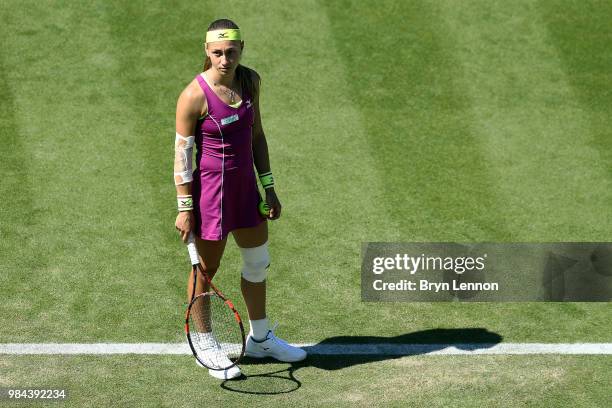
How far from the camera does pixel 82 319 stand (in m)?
10.3

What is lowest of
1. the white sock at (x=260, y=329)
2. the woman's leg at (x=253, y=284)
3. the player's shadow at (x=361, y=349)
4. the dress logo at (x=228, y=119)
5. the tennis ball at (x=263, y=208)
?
the player's shadow at (x=361, y=349)

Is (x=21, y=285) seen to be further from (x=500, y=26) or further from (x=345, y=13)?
(x=500, y=26)

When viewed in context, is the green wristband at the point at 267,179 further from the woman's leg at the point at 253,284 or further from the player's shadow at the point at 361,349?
the player's shadow at the point at 361,349

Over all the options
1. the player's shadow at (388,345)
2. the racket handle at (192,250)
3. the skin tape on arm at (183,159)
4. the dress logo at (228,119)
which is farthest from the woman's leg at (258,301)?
the dress logo at (228,119)

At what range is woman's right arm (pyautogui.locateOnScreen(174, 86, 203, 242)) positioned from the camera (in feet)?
29.5

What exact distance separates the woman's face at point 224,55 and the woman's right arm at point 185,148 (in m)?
0.26

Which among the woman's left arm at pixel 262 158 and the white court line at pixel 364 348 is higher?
the woman's left arm at pixel 262 158

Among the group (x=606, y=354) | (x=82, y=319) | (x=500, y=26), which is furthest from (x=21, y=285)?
(x=500, y=26)

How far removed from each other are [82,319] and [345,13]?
585 cm

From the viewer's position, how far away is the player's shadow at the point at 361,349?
9453 mm

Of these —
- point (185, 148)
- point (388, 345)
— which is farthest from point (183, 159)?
point (388, 345)

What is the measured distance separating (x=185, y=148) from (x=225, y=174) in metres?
0.38

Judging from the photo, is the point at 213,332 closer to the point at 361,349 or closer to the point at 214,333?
the point at 214,333

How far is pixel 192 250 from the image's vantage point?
9094 millimetres
